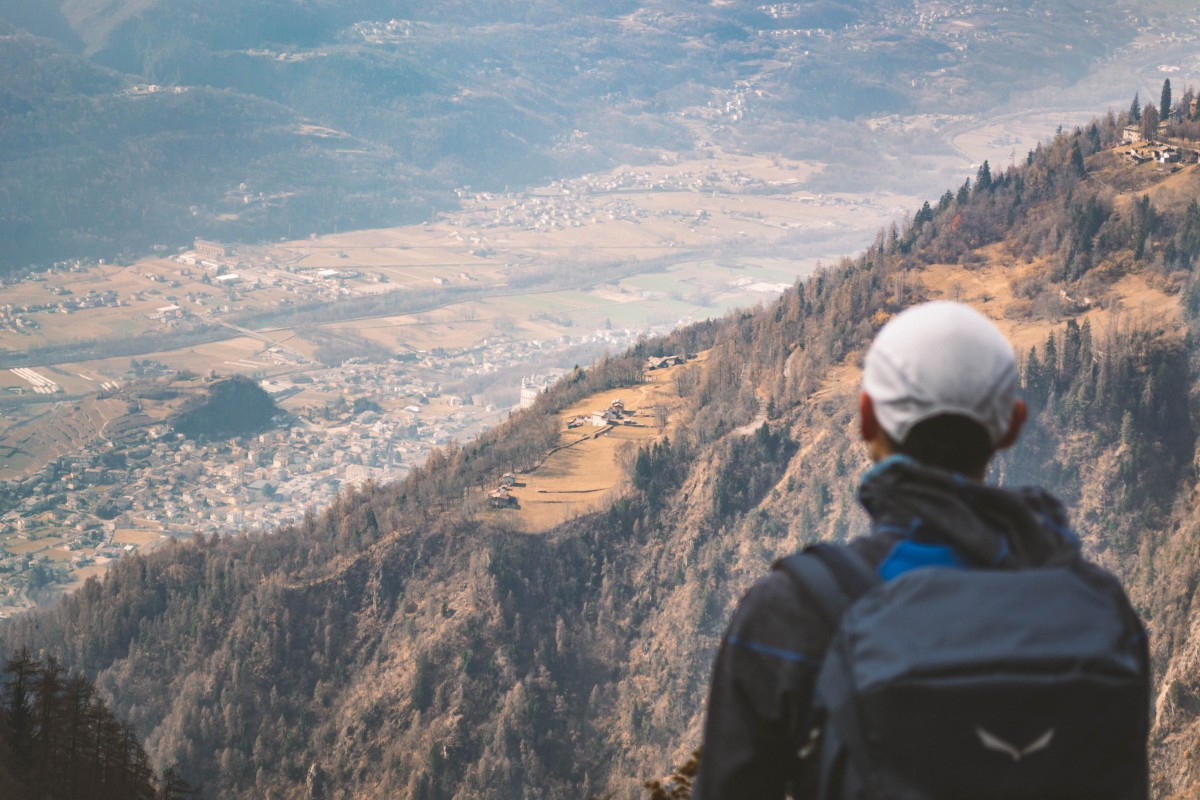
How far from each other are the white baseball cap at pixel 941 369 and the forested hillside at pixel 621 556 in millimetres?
25969

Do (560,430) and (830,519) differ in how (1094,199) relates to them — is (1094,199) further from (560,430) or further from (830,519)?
(560,430)

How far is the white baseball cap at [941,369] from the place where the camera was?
2.25 meters

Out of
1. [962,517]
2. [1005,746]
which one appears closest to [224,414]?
[962,517]

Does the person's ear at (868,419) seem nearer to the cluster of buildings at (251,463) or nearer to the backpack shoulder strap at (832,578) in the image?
the backpack shoulder strap at (832,578)

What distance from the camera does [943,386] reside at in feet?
7.43

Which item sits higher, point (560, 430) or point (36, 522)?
point (560, 430)

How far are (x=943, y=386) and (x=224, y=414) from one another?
95.2m

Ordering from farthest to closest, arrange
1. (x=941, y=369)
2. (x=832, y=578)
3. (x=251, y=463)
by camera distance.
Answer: (x=251, y=463), (x=941, y=369), (x=832, y=578)

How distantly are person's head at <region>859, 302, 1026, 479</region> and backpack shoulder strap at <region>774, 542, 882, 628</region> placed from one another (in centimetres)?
31

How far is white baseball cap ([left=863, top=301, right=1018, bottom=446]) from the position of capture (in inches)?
88.6

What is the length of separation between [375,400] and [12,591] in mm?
38782

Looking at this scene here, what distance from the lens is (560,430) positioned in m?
50.8

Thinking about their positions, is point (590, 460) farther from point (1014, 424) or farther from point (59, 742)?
point (1014, 424)

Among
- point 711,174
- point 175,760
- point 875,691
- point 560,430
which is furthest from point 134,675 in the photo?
point 711,174
